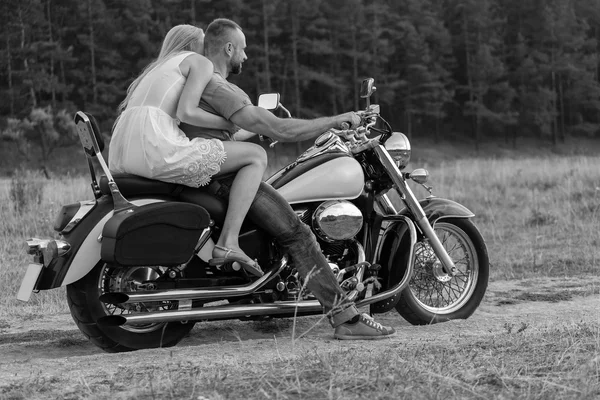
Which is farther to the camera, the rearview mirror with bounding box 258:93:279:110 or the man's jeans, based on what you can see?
the rearview mirror with bounding box 258:93:279:110

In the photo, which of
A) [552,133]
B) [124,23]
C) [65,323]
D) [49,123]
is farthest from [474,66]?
[65,323]

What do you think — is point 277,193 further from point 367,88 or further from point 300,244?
point 367,88

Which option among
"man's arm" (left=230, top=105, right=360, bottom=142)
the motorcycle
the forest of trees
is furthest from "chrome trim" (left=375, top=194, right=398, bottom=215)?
the forest of trees

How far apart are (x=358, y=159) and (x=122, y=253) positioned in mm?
1765

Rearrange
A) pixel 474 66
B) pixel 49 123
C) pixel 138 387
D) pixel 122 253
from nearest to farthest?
pixel 138 387
pixel 122 253
pixel 49 123
pixel 474 66

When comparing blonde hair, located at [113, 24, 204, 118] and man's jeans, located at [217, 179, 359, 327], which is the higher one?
blonde hair, located at [113, 24, 204, 118]

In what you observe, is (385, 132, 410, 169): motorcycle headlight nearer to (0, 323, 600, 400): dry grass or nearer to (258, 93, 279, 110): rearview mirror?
(258, 93, 279, 110): rearview mirror

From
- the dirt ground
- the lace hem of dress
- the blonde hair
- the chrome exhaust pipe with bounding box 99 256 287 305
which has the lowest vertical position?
the dirt ground

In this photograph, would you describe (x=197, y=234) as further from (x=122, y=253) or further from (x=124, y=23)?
(x=124, y=23)

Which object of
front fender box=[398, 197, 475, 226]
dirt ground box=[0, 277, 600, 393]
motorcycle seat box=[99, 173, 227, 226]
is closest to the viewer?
dirt ground box=[0, 277, 600, 393]

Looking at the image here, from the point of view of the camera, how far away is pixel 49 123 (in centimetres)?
3919

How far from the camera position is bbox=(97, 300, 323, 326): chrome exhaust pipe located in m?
4.70

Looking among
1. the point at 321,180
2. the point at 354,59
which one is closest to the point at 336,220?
the point at 321,180

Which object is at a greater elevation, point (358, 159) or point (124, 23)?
point (358, 159)
